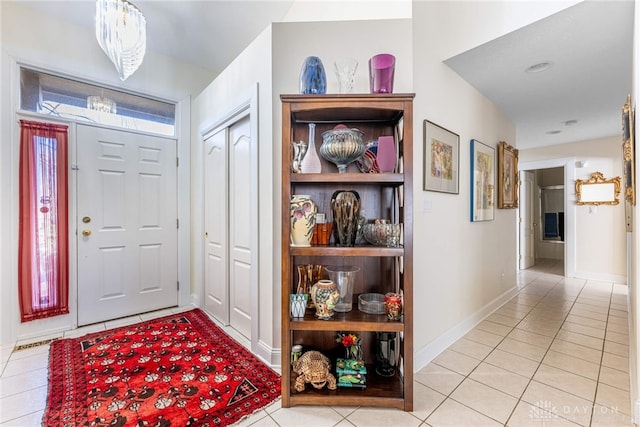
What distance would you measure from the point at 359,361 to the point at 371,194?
105 cm

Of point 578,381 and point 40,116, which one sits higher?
point 40,116

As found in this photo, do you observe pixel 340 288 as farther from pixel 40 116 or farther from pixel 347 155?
pixel 40 116

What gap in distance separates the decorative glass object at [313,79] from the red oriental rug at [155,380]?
186cm

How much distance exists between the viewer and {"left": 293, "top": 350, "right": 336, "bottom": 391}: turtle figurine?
1609 millimetres

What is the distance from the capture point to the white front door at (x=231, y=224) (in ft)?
7.86

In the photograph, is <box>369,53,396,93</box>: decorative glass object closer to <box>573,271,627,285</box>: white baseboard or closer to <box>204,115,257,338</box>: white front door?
<box>204,115,257,338</box>: white front door

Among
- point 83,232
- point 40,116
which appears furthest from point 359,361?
point 40,116

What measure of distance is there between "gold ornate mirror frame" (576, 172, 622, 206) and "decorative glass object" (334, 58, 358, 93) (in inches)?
202

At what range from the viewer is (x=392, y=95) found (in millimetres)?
1486

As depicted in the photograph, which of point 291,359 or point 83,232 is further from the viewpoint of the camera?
point 83,232

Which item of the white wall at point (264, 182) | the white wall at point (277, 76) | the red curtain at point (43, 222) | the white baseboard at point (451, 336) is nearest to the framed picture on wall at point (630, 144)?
the white wall at point (277, 76)

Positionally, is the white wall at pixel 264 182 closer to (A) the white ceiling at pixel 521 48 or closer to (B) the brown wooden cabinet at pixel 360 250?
(B) the brown wooden cabinet at pixel 360 250

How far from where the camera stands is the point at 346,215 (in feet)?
5.20

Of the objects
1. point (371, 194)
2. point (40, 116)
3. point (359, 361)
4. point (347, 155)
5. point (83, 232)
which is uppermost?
point (40, 116)
